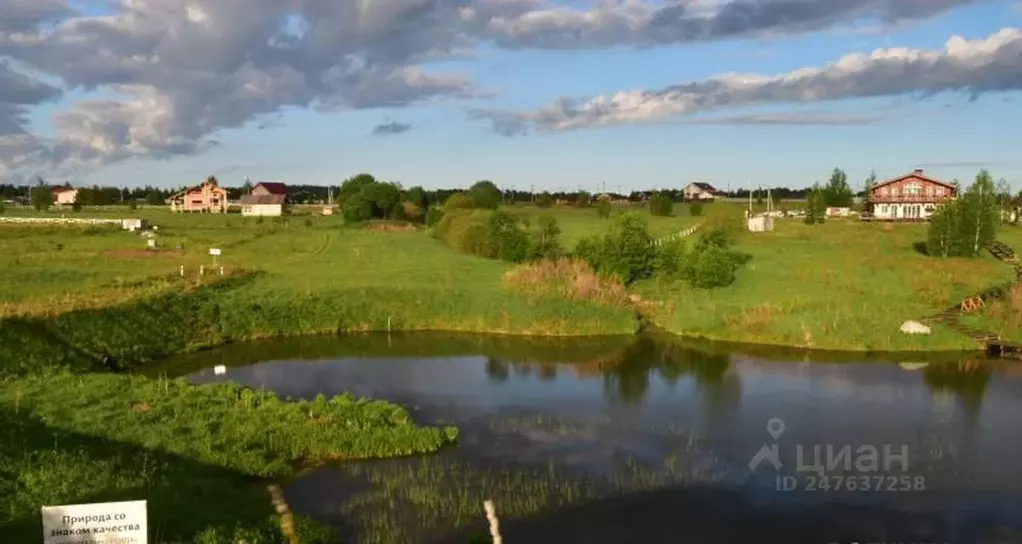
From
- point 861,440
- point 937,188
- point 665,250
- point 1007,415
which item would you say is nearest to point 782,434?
point 861,440

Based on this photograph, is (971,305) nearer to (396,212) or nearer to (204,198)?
(396,212)

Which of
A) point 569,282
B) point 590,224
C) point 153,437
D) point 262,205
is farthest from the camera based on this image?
point 262,205

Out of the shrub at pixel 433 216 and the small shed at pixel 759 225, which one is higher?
the shrub at pixel 433 216

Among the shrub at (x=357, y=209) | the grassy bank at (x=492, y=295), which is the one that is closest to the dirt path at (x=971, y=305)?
the grassy bank at (x=492, y=295)

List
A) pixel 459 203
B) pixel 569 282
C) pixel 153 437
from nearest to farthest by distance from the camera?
pixel 153 437 < pixel 569 282 < pixel 459 203

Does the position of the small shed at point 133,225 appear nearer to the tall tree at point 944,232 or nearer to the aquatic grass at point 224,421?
the aquatic grass at point 224,421

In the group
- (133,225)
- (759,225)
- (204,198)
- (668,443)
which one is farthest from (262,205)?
(668,443)

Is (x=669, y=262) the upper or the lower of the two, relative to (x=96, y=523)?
upper
